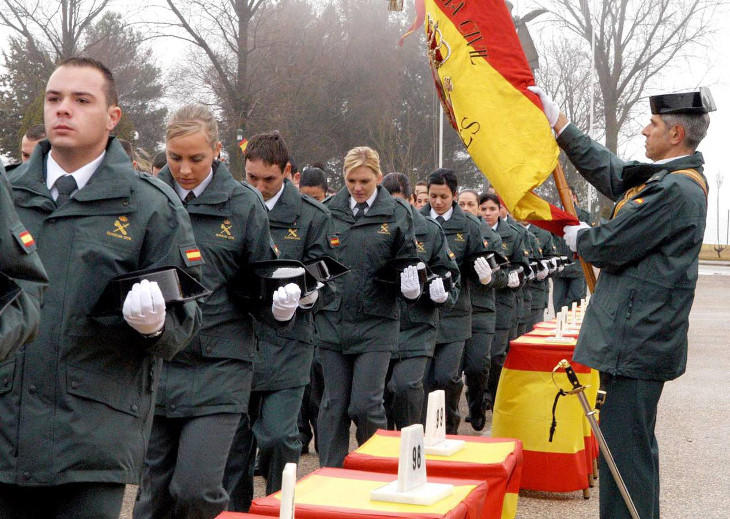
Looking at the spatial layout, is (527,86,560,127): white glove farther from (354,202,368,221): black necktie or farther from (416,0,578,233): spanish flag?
(354,202,368,221): black necktie

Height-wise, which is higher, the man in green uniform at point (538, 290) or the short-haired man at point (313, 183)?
the short-haired man at point (313, 183)

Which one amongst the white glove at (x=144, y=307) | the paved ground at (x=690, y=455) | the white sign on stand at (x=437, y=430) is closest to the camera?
the white glove at (x=144, y=307)

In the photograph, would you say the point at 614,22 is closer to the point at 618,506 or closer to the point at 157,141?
the point at 157,141

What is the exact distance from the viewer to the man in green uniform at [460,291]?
8.83m

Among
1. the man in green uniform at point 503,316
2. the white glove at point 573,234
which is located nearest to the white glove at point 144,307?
the white glove at point 573,234

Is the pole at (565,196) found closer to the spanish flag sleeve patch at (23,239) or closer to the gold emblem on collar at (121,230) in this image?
the gold emblem on collar at (121,230)

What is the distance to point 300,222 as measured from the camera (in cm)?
613

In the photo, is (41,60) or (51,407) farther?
(41,60)

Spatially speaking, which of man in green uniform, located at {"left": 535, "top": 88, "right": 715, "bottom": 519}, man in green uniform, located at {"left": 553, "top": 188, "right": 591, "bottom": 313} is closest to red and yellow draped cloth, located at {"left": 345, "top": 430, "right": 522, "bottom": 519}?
man in green uniform, located at {"left": 535, "top": 88, "right": 715, "bottom": 519}

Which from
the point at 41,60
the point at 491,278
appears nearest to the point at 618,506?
the point at 491,278

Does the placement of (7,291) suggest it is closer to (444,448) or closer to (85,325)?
(85,325)

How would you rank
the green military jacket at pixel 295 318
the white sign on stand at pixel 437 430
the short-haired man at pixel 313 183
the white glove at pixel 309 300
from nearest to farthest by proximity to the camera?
1. the white sign on stand at pixel 437 430
2. the white glove at pixel 309 300
3. the green military jacket at pixel 295 318
4. the short-haired man at pixel 313 183

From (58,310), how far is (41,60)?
25.4 meters

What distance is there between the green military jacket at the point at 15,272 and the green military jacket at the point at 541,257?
434 inches
